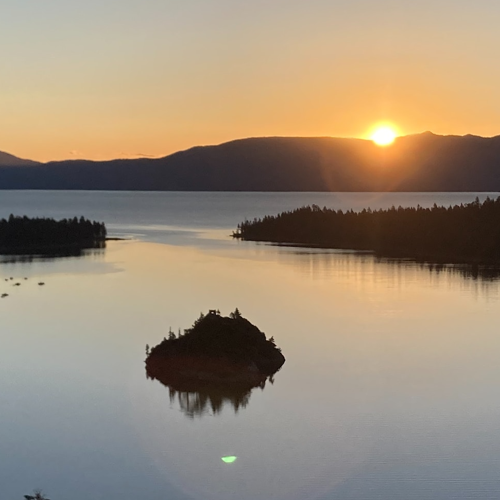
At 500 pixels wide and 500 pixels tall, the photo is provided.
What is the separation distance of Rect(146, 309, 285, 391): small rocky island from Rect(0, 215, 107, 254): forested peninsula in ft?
126

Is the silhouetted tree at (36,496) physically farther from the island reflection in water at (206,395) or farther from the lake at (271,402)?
the island reflection in water at (206,395)

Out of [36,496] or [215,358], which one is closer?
[36,496]

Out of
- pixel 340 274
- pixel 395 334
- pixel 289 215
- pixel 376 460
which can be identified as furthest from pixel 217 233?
pixel 376 460

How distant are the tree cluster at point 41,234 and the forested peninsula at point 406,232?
14.2 m

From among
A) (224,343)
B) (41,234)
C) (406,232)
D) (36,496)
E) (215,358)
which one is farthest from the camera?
(41,234)

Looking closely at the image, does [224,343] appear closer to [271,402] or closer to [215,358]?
[215,358]

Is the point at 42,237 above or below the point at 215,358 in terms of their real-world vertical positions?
above

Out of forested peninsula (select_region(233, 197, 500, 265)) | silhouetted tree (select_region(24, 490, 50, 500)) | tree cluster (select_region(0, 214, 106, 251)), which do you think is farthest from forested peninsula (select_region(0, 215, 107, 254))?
silhouetted tree (select_region(24, 490, 50, 500))

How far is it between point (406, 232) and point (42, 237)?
25485mm

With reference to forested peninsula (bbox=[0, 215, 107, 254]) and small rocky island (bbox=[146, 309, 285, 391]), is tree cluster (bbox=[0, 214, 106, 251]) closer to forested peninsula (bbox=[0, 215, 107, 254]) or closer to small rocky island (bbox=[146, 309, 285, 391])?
forested peninsula (bbox=[0, 215, 107, 254])

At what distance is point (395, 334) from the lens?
90.4ft

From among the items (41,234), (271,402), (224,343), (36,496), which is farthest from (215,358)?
(41,234)

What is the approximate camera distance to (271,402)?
63.9 ft

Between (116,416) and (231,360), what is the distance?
3422 millimetres
